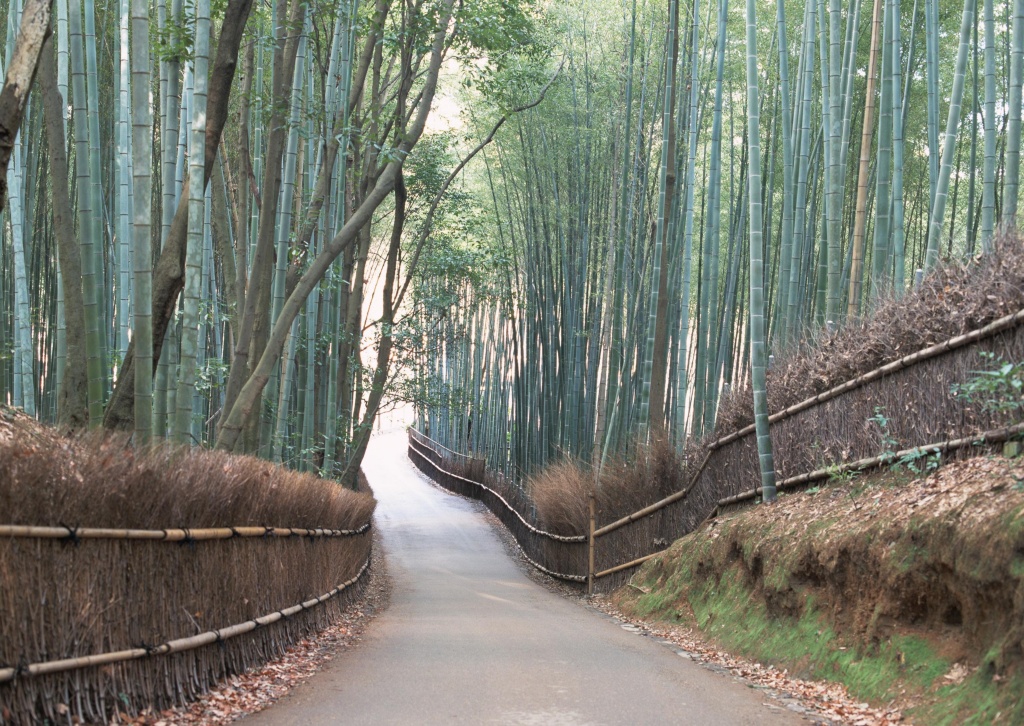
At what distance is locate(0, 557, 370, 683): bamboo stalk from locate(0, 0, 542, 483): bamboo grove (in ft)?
3.08

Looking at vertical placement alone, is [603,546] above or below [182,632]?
below

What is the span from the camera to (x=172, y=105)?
206 inches

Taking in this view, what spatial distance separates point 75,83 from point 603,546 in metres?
6.86

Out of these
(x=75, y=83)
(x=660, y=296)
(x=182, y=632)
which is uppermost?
(x=75, y=83)

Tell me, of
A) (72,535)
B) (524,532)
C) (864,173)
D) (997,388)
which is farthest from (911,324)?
(524,532)

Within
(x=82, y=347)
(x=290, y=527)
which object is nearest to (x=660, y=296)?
(x=290, y=527)

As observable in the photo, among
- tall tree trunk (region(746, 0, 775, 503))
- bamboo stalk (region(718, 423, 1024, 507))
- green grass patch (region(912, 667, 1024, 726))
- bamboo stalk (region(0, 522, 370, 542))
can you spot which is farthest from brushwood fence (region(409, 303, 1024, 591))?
bamboo stalk (region(0, 522, 370, 542))

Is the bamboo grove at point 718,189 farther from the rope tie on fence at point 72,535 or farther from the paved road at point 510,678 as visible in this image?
the rope tie on fence at point 72,535

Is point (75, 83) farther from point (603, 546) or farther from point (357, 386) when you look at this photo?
point (357, 386)

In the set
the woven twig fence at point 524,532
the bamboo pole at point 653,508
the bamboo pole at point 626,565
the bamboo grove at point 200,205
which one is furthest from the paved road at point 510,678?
the woven twig fence at point 524,532

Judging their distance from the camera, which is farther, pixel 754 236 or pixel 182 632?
pixel 754 236

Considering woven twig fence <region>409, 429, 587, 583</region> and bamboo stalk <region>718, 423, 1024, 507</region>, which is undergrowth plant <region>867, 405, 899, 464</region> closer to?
bamboo stalk <region>718, 423, 1024, 507</region>

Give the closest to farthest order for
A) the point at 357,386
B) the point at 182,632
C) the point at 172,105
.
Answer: the point at 182,632, the point at 172,105, the point at 357,386

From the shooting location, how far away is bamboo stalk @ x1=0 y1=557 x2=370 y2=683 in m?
2.93
